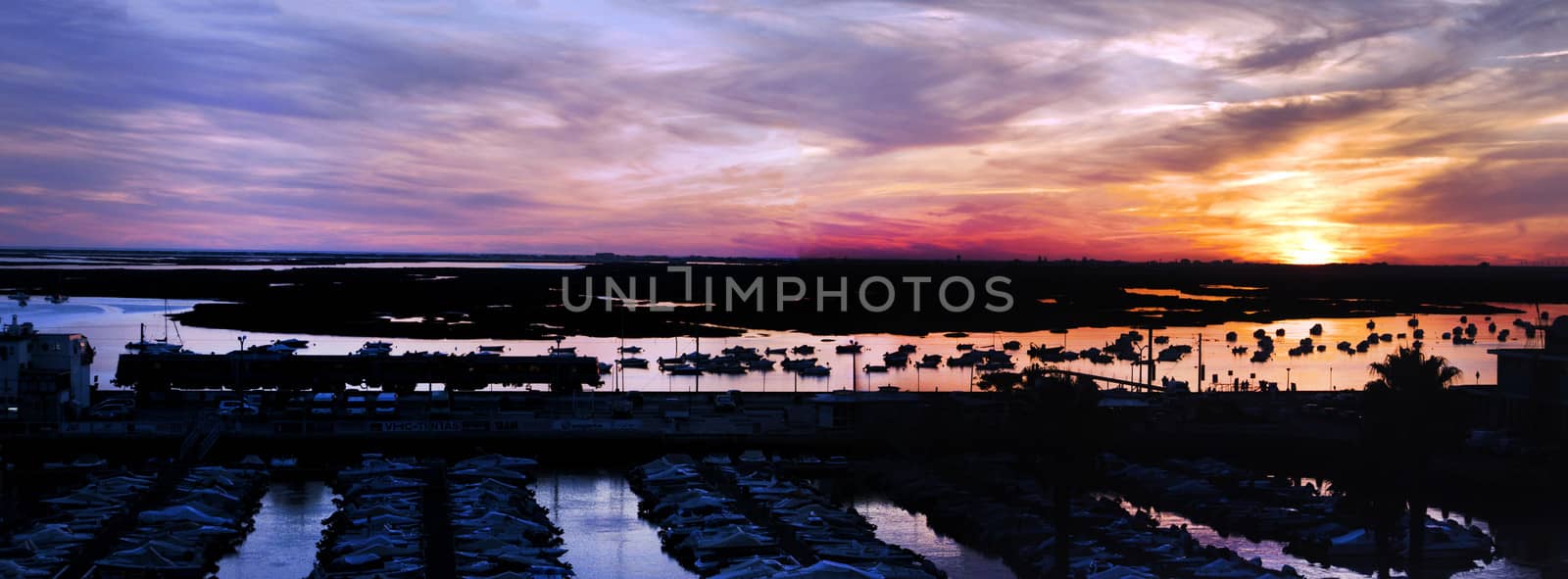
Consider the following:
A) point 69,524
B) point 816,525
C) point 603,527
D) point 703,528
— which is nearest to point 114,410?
point 69,524

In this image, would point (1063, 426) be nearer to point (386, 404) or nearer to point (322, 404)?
point (386, 404)

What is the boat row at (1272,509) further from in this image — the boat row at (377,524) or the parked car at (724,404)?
the boat row at (377,524)

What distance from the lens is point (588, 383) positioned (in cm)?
5528

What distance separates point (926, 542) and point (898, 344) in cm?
5767

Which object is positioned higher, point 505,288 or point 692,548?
point 505,288

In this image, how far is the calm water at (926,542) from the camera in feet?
84.1

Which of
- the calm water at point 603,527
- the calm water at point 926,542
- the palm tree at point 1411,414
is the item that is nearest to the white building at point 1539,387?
the palm tree at point 1411,414

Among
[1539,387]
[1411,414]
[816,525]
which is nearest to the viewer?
[1411,414]

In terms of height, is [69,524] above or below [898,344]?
below

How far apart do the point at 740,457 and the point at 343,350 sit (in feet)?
154

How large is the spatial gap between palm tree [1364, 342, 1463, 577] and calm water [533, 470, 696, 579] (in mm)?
14322

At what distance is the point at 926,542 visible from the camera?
28.2 meters

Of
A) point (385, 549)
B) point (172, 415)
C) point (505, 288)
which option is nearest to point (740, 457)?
point (385, 549)

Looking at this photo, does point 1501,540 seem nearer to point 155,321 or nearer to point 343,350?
point 343,350
